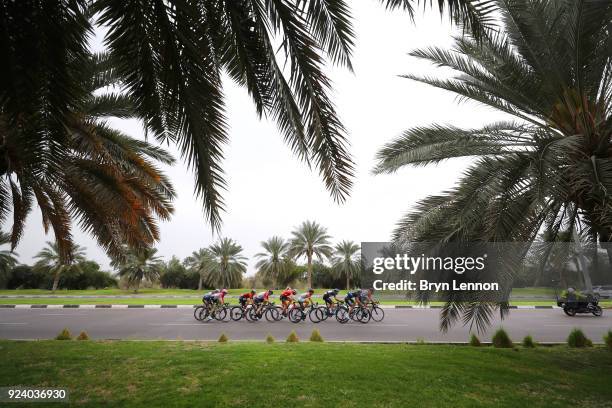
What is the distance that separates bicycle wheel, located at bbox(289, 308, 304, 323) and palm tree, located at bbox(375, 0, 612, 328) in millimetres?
7281

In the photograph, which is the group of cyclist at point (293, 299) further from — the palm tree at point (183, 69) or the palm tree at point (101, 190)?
the palm tree at point (183, 69)

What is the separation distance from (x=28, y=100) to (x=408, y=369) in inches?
243

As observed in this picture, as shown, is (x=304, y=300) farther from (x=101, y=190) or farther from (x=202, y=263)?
(x=202, y=263)

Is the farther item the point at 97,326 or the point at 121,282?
the point at 121,282

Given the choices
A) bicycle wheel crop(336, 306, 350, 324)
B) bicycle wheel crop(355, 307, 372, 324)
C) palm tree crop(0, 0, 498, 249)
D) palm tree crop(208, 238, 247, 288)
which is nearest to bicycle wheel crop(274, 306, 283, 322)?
bicycle wheel crop(336, 306, 350, 324)

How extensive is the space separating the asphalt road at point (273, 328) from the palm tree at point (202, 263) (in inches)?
1156

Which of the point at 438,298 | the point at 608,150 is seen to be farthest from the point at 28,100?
the point at 608,150

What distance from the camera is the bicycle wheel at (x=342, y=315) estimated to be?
43.0 feet

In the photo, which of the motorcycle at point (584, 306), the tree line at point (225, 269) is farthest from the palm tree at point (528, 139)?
the tree line at point (225, 269)

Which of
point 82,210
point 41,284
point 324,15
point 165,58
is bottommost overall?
point 41,284

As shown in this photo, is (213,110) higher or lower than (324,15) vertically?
lower

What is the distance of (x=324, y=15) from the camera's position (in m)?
2.88

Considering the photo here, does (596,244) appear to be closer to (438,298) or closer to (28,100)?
(438,298)

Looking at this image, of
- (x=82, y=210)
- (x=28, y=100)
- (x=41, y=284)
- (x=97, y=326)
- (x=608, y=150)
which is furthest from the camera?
(x=41, y=284)
